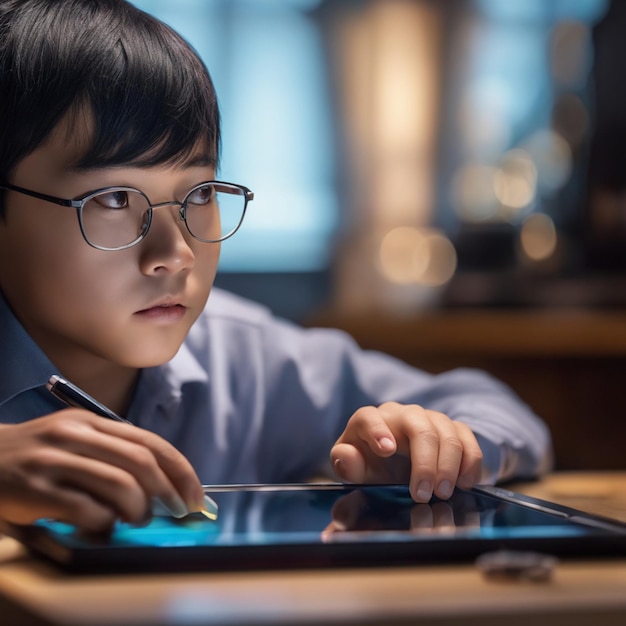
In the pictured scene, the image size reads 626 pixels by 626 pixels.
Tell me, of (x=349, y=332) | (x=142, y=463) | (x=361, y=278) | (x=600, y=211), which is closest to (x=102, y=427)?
(x=142, y=463)

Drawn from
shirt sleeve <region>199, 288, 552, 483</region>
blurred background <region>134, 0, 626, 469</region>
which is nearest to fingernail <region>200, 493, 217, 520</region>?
shirt sleeve <region>199, 288, 552, 483</region>

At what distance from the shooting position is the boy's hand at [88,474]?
433 mm

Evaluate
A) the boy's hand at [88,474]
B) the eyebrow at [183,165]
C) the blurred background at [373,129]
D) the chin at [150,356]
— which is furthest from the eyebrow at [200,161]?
the blurred background at [373,129]

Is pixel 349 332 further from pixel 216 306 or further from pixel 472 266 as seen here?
pixel 216 306

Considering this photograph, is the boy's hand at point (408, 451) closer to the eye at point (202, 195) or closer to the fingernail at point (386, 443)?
the fingernail at point (386, 443)

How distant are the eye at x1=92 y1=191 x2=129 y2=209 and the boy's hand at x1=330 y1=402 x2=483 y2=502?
7.1 inches

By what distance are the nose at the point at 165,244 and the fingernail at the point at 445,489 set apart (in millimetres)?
192

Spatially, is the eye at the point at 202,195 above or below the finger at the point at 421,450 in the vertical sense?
above

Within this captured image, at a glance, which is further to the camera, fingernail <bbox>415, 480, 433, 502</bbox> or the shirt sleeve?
the shirt sleeve

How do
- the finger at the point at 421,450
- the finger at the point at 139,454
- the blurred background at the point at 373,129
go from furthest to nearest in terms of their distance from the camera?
1. the blurred background at the point at 373,129
2. the finger at the point at 421,450
3. the finger at the point at 139,454

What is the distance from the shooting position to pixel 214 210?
0.65m

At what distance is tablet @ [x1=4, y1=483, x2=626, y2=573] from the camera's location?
1.31 feet

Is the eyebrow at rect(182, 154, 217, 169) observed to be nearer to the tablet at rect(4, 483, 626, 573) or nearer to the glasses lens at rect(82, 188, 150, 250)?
the glasses lens at rect(82, 188, 150, 250)

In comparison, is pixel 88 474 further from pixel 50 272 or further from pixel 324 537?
pixel 50 272
